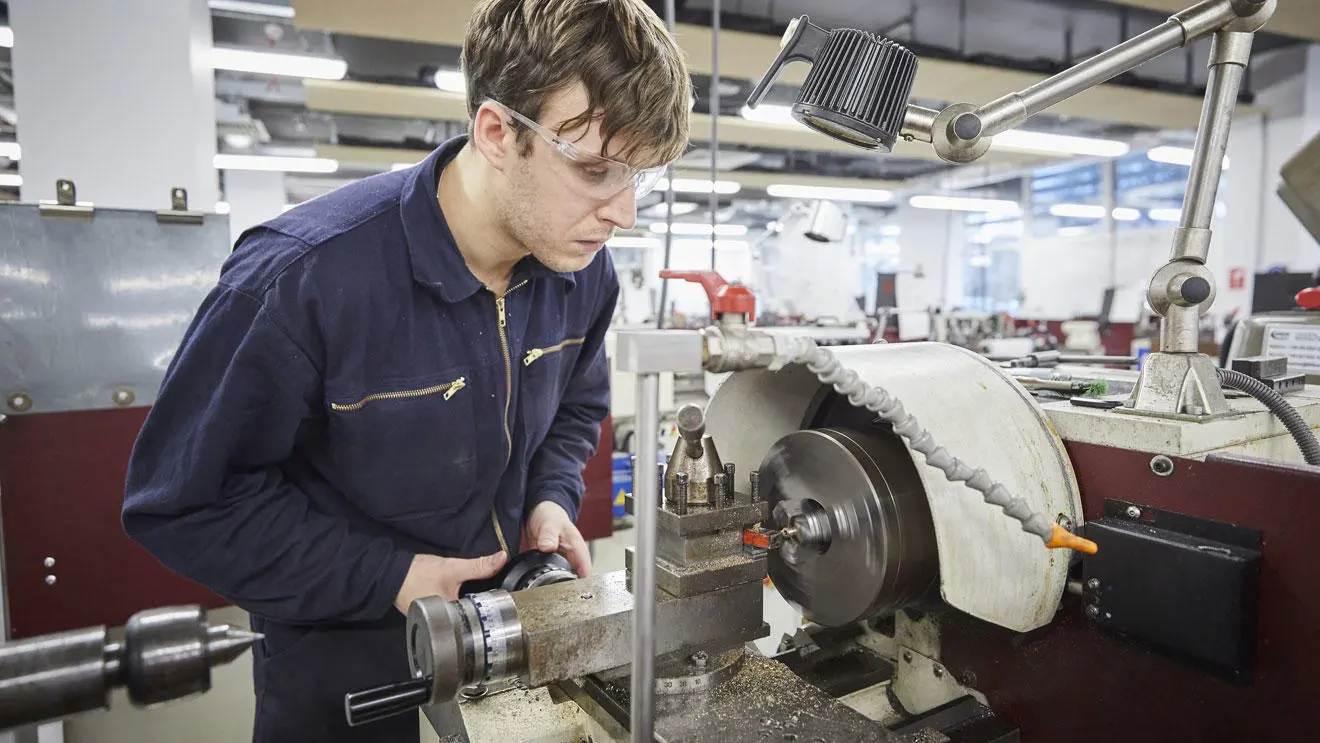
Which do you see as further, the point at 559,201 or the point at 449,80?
the point at 449,80

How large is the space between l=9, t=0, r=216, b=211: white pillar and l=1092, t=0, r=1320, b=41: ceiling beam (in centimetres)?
398

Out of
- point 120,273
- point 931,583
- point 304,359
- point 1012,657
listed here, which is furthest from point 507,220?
point 120,273

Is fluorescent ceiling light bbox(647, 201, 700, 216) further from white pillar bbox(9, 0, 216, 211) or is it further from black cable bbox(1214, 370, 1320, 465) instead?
black cable bbox(1214, 370, 1320, 465)

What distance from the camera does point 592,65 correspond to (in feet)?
2.82

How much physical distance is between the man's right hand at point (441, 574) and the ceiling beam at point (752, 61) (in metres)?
2.06

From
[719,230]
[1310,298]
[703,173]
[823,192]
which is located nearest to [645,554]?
[1310,298]

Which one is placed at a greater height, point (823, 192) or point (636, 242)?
point (823, 192)

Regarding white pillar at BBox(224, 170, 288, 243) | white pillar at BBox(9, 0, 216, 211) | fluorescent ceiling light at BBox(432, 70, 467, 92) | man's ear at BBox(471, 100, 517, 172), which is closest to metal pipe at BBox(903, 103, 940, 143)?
man's ear at BBox(471, 100, 517, 172)

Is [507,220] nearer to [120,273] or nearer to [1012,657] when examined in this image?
[1012,657]

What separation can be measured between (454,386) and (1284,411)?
0.97 m

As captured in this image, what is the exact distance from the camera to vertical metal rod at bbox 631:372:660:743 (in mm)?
465

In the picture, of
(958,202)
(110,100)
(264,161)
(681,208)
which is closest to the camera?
(110,100)

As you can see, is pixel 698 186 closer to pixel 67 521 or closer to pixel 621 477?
pixel 621 477

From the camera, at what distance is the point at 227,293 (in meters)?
0.85
